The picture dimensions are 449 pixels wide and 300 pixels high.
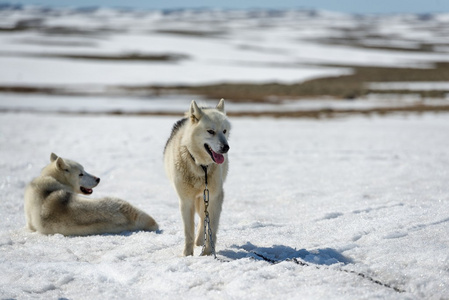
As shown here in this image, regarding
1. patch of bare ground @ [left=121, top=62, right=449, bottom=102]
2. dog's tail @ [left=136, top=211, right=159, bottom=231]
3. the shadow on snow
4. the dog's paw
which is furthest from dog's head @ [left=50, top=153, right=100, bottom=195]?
patch of bare ground @ [left=121, top=62, right=449, bottom=102]

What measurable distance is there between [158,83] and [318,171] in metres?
25.7

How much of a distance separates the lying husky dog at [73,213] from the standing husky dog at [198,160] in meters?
1.10

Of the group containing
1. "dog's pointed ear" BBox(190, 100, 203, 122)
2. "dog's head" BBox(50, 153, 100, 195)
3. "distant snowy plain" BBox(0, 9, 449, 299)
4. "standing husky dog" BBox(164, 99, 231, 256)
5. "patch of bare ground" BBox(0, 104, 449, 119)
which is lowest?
"patch of bare ground" BBox(0, 104, 449, 119)

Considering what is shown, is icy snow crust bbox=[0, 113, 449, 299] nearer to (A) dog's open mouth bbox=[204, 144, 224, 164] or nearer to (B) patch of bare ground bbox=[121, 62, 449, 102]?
(A) dog's open mouth bbox=[204, 144, 224, 164]

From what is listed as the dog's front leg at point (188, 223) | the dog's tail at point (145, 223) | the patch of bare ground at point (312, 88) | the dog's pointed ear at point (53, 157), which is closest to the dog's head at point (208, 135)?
the dog's front leg at point (188, 223)

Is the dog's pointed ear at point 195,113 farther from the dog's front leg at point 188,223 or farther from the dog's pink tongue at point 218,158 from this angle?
the dog's front leg at point 188,223

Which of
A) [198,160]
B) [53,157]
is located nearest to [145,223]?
[198,160]

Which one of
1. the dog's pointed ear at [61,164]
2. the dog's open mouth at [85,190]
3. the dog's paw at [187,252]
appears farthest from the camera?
the dog's open mouth at [85,190]

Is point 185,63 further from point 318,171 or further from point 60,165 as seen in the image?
point 60,165

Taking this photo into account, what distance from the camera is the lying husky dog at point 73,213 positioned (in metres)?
5.79

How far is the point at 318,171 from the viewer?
9.69 meters

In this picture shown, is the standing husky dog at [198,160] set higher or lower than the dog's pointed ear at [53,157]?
higher

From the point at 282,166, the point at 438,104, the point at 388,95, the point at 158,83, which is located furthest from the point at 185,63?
the point at 282,166

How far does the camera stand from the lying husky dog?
5.79 metres
